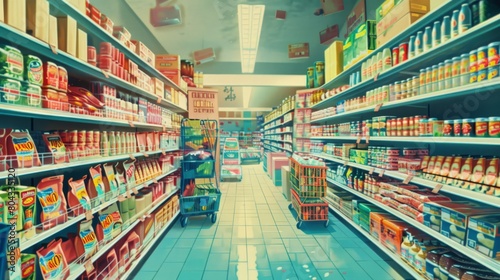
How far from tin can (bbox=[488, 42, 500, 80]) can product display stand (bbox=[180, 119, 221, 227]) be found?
3606mm

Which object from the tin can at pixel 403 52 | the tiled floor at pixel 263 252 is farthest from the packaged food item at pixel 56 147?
the tin can at pixel 403 52

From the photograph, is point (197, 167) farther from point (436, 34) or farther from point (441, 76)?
Answer: point (436, 34)

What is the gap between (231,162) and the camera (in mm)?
9938

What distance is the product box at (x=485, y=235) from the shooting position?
67.1 inches

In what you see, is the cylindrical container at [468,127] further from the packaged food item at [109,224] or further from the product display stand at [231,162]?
the product display stand at [231,162]

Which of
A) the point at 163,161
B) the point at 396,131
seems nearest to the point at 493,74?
the point at 396,131

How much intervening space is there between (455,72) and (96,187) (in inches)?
127

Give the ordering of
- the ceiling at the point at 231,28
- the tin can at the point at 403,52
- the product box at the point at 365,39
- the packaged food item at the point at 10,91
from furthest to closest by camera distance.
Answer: the ceiling at the point at 231,28, the product box at the point at 365,39, the tin can at the point at 403,52, the packaged food item at the point at 10,91

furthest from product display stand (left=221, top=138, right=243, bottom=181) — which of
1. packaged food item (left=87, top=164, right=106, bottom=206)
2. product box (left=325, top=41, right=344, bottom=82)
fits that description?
packaged food item (left=87, top=164, right=106, bottom=206)

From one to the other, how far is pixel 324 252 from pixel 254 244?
954 mm

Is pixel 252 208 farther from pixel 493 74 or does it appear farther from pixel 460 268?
pixel 493 74

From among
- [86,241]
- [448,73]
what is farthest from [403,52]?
[86,241]

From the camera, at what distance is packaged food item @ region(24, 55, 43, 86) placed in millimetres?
1548

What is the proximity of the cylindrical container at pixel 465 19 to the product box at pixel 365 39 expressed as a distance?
1.47 meters
